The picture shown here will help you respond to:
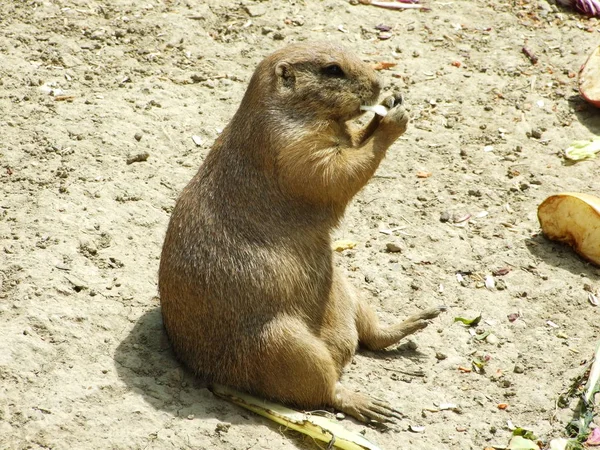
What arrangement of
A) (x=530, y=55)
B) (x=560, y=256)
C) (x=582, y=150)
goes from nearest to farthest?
1. (x=560, y=256)
2. (x=582, y=150)
3. (x=530, y=55)

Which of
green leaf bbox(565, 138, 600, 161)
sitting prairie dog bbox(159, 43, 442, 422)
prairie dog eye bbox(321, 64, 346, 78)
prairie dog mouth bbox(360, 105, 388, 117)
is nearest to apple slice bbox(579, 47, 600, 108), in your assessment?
green leaf bbox(565, 138, 600, 161)

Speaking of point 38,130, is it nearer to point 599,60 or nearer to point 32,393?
point 32,393

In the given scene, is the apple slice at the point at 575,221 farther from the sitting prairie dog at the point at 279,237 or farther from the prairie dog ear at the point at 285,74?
the prairie dog ear at the point at 285,74

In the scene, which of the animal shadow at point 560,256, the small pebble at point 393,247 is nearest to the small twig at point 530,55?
the animal shadow at point 560,256

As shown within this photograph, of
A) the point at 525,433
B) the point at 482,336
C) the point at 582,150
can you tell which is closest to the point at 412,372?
the point at 482,336

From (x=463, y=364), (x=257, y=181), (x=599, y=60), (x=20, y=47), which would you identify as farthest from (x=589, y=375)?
(x=20, y=47)

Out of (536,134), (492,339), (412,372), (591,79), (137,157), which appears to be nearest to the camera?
(412,372)

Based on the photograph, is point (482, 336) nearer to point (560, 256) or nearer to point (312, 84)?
point (560, 256)
